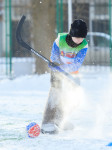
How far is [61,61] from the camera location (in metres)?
4.97

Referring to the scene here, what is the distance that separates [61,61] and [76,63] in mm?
184

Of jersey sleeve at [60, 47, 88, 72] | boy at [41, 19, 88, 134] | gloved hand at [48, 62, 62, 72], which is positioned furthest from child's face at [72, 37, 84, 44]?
gloved hand at [48, 62, 62, 72]

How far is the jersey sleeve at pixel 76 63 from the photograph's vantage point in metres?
4.86

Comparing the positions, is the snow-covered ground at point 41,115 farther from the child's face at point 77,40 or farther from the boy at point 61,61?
the child's face at point 77,40

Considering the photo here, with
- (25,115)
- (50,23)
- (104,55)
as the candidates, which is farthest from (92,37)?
(25,115)

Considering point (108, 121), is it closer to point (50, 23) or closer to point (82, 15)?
point (50, 23)

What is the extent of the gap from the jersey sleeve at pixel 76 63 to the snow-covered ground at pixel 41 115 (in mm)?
300

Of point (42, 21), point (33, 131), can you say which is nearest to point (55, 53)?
point (33, 131)

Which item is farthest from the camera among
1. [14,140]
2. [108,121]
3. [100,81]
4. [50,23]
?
[50,23]

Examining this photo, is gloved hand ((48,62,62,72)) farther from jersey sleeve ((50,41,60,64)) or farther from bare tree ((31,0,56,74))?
bare tree ((31,0,56,74))

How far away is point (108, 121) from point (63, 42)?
1334 millimetres

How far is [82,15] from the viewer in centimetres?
1225

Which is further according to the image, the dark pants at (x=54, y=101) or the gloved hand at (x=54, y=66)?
the dark pants at (x=54, y=101)

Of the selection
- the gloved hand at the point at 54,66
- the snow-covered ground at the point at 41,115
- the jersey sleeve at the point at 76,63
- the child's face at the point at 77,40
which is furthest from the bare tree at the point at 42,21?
the child's face at the point at 77,40
